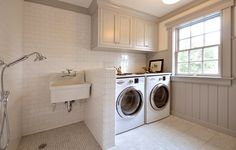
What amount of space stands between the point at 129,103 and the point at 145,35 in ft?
5.38

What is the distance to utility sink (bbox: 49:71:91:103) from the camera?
171 cm

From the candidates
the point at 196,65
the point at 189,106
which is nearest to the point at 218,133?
the point at 189,106

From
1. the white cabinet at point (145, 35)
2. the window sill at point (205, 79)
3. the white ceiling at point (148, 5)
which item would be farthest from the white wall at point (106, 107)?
the window sill at point (205, 79)

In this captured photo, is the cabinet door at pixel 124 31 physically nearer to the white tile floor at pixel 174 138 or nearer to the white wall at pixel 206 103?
the white wall at pixel 206 103

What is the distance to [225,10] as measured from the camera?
6.09 ft

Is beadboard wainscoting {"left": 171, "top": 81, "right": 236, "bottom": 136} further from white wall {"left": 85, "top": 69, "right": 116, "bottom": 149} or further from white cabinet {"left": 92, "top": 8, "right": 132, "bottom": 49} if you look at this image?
white wall {"left": 85, "top": 69, "right": 116, "bottom": 149}

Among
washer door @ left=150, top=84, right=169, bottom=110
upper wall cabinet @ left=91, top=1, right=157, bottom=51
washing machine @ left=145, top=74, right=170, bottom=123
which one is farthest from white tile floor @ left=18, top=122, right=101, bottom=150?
upper wall cabinet @ left=91, top=1, right=157, bottom=51

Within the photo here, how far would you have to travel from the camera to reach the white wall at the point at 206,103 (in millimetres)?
1834

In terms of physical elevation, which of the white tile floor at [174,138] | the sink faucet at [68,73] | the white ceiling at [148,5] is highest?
the white ceiling at [148,5]

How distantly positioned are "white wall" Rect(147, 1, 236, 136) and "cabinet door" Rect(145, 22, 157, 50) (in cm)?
30

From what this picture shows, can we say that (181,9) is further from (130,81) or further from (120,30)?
(130,81)

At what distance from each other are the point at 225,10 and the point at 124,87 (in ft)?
6.61

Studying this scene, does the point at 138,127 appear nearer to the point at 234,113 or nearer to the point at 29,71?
the point at 234,113

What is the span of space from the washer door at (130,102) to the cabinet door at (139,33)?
1119 mm
